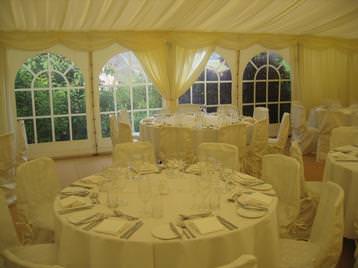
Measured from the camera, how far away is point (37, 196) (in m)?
3.54

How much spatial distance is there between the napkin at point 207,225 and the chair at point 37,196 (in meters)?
1.53

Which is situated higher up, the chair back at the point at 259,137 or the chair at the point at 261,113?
the chair at the point at 261,113

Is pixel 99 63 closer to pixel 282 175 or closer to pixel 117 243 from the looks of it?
pixel 282 175

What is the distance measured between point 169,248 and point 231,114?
4.58 m

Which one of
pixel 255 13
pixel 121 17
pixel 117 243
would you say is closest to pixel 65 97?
pixel 121 17

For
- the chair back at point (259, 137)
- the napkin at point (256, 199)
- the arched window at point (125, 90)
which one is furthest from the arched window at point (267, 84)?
the napkin at point (256, 199)

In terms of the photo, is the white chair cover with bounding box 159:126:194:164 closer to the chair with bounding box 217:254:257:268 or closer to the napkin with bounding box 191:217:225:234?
the napkin with bounding box 191:217:225:234

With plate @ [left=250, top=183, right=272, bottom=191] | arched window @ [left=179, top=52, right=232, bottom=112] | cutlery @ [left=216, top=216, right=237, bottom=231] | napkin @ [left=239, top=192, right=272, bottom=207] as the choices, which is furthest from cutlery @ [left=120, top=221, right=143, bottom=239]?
arched window @ [left=179, top=52, right=232, bottom=112]

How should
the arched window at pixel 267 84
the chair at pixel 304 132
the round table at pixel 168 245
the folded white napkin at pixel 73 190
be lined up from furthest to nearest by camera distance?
1. the arched window at pixel 267 84
2. the chair at pixel 304 132
3. the folded white napkin at pixel 73 190
4. the round table at pixel 168 245

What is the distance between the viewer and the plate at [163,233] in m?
2.26

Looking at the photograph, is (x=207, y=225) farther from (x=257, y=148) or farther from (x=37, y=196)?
(x=257, y=148)

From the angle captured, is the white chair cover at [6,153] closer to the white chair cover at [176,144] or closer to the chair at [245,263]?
the white chair cover at [176,144]

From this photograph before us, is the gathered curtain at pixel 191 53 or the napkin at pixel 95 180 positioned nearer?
the napkin at pixel 95 180

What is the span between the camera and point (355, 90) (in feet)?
31.7
